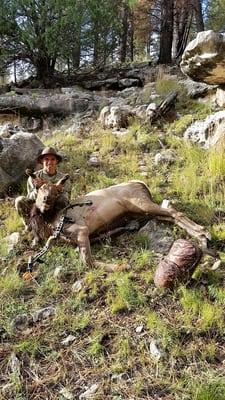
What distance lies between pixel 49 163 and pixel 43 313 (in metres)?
2.08

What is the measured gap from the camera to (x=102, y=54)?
39.1ft

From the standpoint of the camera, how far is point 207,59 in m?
6.67

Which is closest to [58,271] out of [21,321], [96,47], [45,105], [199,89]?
[21,321]

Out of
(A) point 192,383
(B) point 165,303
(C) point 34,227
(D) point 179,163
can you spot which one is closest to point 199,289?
(B) point 165,303

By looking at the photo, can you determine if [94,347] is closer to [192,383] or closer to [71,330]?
[71,330]

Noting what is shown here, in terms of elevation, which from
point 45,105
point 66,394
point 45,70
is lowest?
point 66,394

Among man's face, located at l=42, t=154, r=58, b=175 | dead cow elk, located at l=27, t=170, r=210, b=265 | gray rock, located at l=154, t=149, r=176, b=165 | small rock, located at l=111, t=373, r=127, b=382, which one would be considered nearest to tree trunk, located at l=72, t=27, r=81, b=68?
gray rock, located at l=154, t=149, r=176, b=165

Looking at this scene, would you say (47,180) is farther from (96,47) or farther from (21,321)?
(96,47)

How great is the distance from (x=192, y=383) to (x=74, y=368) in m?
0.82

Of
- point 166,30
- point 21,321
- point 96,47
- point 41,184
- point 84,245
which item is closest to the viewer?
point 21,321

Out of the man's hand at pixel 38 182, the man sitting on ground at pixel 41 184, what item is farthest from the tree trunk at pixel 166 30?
the man's hand at pixel 38 182

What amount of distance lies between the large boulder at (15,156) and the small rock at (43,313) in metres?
2.80

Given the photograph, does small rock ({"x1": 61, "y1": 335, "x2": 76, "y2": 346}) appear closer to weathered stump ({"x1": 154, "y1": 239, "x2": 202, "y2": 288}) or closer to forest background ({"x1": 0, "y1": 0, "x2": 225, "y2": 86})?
weathered stump ({"x1": 154, "y1": 239, "x2": 202, "y2": 288})

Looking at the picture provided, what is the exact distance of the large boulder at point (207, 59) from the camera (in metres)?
A: 6.61
